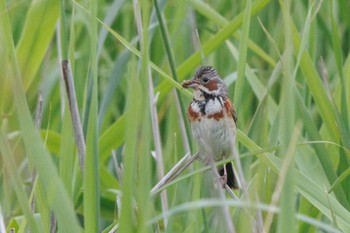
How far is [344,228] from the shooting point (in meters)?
2.35

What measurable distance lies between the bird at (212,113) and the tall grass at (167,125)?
7 centimetres

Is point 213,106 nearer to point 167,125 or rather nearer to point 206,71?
point 206,71

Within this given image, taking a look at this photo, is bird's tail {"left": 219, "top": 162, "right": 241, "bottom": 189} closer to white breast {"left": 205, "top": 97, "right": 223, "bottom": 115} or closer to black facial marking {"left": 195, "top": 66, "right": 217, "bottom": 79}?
white breast {"left": 205, "top": 97, "right": 223, "bottom": 115}

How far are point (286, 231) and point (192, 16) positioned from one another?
1870mm

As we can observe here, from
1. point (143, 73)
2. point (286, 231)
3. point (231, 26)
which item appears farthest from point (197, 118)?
point (286, 231)

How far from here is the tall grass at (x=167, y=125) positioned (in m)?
1.81

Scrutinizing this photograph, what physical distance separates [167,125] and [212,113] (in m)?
0.87

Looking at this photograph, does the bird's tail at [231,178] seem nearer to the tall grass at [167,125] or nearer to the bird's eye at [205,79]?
the tall grass at [167,125]

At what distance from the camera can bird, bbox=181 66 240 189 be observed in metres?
2.85

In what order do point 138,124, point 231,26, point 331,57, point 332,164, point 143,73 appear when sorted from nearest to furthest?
point 138,124
point 143,73
point 332,164
point 231,26
point 331,57

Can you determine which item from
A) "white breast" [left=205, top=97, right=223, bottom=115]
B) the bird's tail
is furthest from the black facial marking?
the bird's tail

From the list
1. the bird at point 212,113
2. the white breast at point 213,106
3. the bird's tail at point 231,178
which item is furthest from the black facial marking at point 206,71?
the bird's tail at point 231,178

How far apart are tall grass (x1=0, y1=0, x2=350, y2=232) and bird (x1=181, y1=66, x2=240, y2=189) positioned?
66 millimetres

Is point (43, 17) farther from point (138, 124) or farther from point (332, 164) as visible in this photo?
point (138, 124)
